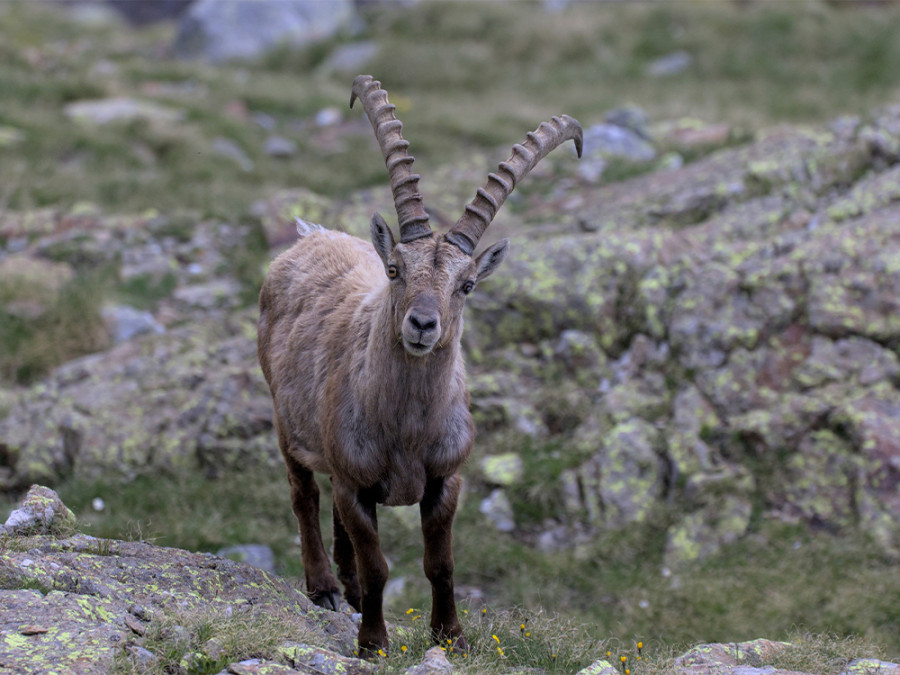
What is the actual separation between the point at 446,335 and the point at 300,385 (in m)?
1.61

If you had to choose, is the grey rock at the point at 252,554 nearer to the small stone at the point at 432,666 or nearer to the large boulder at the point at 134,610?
the large boulder at the point at 134,610

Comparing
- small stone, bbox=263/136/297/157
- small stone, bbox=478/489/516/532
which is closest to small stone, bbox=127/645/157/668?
small stone, bbox=478/489/516/532

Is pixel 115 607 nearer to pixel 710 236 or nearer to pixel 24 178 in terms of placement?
pixel 710 236

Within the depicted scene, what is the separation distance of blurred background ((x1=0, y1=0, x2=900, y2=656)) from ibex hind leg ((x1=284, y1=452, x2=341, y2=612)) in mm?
981

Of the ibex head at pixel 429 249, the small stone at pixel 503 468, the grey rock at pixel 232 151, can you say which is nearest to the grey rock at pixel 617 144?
the grey rock at pixel 232 151

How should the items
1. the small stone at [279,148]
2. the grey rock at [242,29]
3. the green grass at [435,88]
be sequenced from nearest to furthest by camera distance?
the green grass at [435,88] → the small stone at [279,148] → the grey rock at [242,29]

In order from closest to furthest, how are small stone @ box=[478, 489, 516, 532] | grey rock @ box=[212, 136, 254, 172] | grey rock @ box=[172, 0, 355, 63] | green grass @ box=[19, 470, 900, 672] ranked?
green grass @ box=[19, 470, 900, 672] < small stone @ box=[478, 489, 516, 532] < grey rock @ box=[212, 136, 254, 172] < grey rock @ box=[172, 0, 355, 63]

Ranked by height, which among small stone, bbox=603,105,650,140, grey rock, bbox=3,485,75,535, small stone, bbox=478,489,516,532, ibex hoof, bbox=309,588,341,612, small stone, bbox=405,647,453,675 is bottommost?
ibex hoof, bbox=309,588,341,612

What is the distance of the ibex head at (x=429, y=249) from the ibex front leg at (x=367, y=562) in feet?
3.37

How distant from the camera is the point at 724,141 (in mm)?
13016

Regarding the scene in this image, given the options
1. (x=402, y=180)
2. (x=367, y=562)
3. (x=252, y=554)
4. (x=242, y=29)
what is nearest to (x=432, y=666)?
(x=367, y=562)

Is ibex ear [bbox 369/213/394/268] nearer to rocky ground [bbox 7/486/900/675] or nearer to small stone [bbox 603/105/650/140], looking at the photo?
rocky ground [bbox 7/486/900/675]

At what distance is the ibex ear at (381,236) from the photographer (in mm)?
5496

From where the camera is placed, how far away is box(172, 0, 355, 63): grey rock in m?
24.4
